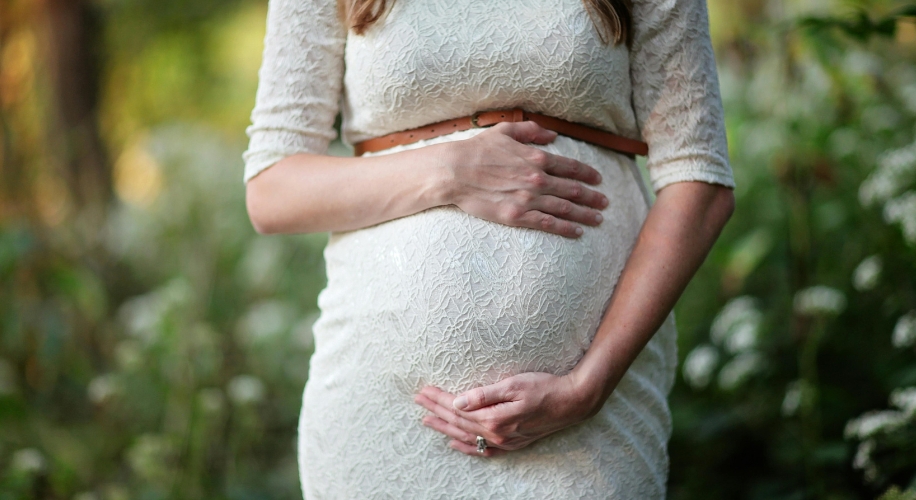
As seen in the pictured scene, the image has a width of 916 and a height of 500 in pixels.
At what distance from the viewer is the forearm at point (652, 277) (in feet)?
3.68

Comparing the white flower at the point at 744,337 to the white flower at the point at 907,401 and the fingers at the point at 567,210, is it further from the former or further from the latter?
the fingers at the point at 567,210

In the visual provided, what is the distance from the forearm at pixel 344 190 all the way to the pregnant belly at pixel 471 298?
39mm

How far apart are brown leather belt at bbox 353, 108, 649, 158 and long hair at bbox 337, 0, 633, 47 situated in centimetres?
16

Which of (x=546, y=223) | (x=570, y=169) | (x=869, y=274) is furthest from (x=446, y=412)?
(x=869, y=274)

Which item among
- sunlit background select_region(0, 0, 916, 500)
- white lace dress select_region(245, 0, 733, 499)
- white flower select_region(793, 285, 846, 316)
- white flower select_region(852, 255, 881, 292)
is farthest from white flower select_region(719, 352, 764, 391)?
white lace dress select_region(245, 0, 733, 499)

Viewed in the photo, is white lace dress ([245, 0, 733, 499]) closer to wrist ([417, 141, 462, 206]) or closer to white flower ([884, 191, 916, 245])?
wrist ([417, 141, 462, 206])

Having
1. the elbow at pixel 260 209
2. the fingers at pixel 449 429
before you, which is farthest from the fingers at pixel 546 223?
the elbow at pixel 260 209

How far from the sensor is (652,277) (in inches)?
45.6

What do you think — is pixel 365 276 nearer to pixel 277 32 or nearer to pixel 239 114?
pixel 277 32

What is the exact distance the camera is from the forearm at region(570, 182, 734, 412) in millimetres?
1122

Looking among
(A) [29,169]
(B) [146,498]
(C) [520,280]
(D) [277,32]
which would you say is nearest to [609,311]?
(C) [520,280]

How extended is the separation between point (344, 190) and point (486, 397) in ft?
1.40

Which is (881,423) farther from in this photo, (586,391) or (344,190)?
(344,190)

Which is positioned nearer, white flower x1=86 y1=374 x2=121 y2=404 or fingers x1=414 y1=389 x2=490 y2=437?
fingers x1=414 y1=389 x2=490 y2=437
